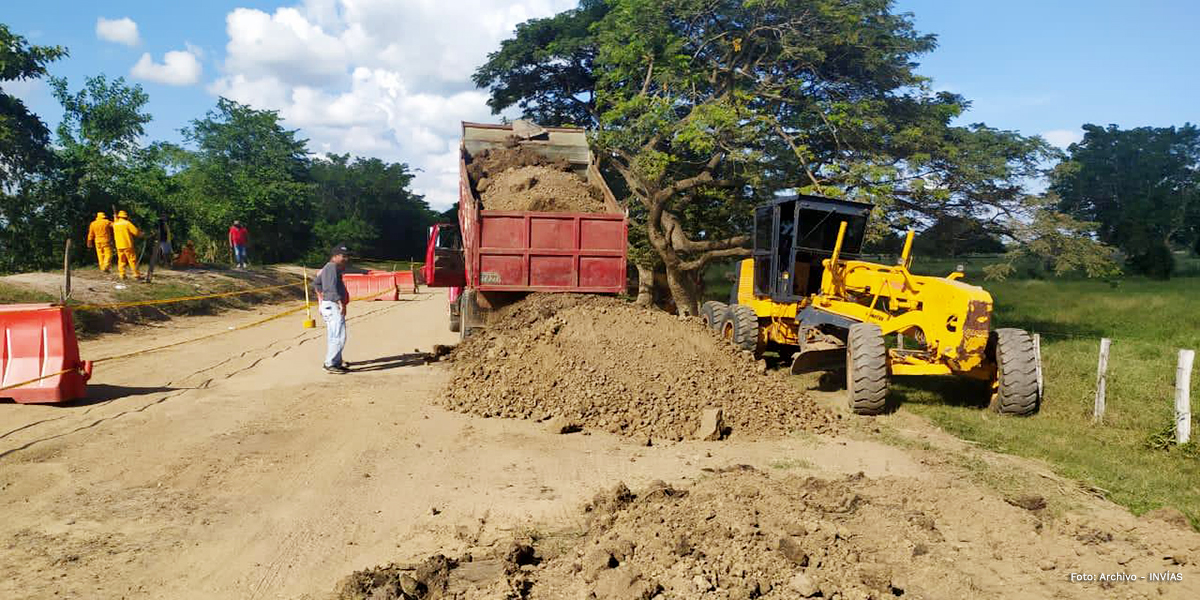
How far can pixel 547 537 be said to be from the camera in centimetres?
477

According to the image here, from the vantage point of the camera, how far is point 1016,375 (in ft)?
27.2

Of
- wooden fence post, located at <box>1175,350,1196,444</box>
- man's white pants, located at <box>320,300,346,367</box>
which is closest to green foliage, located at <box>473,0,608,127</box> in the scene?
man's white pants, located at <box>320,300,346,367</box>

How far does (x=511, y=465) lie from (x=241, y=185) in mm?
30300

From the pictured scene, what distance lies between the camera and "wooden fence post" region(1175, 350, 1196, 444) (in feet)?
23.1

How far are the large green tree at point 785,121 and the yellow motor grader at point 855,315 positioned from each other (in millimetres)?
3791

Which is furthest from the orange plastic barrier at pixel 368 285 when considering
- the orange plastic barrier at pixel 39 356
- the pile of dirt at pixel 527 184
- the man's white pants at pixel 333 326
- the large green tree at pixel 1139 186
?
the large green tree at pixel 1139 186

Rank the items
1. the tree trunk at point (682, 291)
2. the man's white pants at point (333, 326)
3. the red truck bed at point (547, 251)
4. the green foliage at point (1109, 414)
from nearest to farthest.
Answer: the green foliage at point (1109, 414), the man's white pants at point (333, 326), the red truck bed at point (547, 251), the tree trunk at point (682, 291)

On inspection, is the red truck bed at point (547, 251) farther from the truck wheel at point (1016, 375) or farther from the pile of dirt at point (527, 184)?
the truck wheel at point (1016, 375)

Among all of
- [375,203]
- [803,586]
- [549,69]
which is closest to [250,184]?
[549,69]

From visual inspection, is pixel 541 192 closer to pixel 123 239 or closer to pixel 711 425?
pixel 711 425

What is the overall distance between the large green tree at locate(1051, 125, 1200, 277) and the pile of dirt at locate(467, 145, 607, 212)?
38285 mm

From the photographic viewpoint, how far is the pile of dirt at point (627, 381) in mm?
7668

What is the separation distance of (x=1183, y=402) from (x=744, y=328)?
528cm

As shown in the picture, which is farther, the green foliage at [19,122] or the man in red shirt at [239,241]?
the man in red shirt at [239,241]
